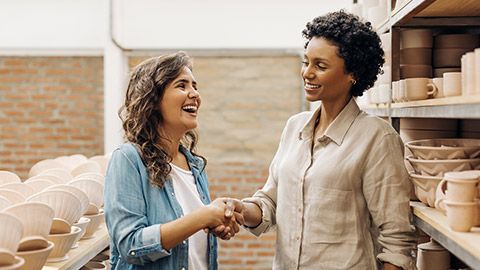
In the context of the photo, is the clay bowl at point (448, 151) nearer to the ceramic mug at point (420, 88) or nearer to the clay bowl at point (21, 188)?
the ceramic mug at point (420, 88)

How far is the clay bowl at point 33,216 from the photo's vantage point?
1.38 meters

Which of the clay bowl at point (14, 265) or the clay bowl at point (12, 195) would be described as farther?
the clay bowl at point (12, 195)

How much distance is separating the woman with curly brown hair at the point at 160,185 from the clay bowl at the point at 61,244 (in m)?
0.20

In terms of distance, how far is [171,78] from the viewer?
177 cm

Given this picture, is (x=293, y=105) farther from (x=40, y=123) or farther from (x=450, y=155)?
(x=450, y=155)

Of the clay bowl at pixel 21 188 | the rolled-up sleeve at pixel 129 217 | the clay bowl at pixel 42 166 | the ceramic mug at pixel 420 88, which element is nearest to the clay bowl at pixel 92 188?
the clay bowl at pixel 21 188

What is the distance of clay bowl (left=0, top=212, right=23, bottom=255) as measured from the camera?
1.21 meters

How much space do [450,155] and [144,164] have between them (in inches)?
39.7

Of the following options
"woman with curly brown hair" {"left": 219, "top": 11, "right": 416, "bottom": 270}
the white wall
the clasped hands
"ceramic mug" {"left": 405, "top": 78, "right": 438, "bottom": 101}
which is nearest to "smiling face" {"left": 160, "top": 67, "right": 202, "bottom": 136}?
the clasped hands

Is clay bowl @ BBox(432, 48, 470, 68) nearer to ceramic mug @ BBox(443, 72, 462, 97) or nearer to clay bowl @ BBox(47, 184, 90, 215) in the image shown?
ceramic mug @ BBox(443, 72, 462, 97)

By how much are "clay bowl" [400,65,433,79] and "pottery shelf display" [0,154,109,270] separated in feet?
4.51

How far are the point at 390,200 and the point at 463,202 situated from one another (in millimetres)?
296

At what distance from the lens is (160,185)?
5.32 feet

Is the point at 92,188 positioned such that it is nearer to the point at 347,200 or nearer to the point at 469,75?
the point at 347,200
